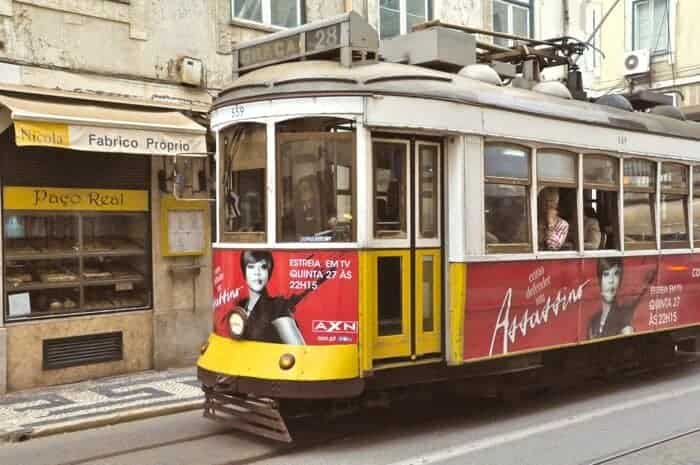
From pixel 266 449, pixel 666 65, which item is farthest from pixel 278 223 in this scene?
pixel 666 65

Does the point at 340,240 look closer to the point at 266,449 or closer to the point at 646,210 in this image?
the point at 266,449

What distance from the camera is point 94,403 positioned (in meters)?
8.34

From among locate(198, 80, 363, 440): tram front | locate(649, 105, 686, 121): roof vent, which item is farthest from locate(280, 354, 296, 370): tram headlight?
locate(649, 105, 686, 121): roof vent

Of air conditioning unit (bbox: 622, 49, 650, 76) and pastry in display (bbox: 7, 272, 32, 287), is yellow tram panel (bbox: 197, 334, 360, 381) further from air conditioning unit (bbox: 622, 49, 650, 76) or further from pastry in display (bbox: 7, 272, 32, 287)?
air conditioning unit (bbox: 622, 49, 650, 76)

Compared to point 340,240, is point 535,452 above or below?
below

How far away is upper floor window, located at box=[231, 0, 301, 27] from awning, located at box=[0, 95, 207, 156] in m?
2.21

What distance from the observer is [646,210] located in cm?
879

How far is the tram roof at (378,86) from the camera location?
6.43 metres

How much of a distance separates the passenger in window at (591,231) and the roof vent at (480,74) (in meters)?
1.60

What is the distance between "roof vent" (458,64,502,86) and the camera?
7641 mm

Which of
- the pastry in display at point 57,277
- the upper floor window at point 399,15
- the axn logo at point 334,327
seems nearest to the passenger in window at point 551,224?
the axn logo at point 334,327

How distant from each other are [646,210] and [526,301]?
7.69ft

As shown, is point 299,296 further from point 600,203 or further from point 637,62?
point 637,62

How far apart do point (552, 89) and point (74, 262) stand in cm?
588
